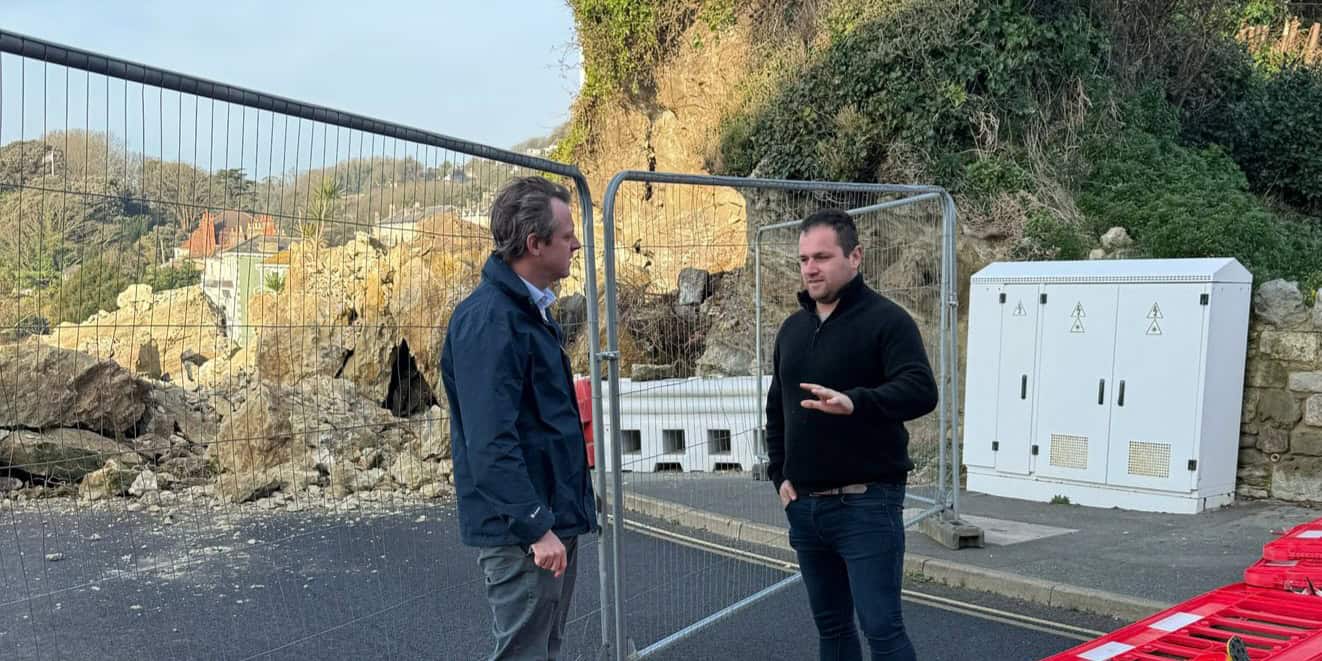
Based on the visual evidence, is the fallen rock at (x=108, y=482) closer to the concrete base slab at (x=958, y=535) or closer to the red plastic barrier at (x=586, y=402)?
the red plastic barrier at (x=586, y=402)

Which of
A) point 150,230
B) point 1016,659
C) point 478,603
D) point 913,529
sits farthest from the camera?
point 913,529

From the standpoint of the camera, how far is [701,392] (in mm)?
6246

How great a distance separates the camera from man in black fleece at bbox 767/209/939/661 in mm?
3793

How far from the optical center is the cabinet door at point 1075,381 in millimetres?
8852

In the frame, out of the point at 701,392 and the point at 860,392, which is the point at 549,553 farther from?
the point at 701,392

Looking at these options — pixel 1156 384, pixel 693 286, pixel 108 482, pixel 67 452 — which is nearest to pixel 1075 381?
pixel 1156 384

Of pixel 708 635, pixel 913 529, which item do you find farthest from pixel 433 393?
pixel 913 529

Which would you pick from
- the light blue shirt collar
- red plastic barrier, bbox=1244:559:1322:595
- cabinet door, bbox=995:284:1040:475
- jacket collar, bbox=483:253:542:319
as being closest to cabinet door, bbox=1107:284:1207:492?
cabinet door, bbox=995:284:1040:475

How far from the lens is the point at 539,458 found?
10.6 ft

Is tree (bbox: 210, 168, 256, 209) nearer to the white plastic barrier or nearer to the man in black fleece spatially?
the man in black fleece

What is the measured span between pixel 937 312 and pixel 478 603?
4.86m

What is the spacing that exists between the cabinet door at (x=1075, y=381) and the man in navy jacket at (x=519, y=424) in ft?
22.1

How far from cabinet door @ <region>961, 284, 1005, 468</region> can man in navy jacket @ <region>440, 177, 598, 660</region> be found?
22.9 ft

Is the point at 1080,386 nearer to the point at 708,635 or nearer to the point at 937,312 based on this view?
the point at 937,312
